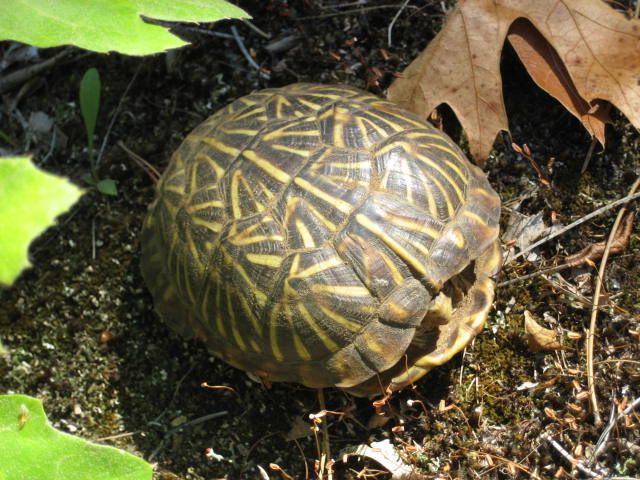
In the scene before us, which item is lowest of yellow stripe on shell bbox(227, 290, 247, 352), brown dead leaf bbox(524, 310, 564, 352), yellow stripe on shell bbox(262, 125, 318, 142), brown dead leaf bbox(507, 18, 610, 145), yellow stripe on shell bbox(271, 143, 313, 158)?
brown dead leaf bbox(524, 310, 564, 352)

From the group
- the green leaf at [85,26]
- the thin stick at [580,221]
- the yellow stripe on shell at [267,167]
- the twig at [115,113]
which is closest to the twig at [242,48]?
the twig at [115,113]

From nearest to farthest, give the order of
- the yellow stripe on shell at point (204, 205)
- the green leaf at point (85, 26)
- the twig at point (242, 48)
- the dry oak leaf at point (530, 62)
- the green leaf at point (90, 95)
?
the green leaf at point (85, 26)
the yellow stripe on shell at point (204, 205)
the dry oak leaf at point (530, 62)
the green leaf at point (90, 95)
the twig at point (242, 48)

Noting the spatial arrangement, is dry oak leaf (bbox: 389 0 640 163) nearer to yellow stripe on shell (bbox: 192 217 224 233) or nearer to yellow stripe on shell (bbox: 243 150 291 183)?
yellow stripe on shell (bbox: 243 150 291 183)

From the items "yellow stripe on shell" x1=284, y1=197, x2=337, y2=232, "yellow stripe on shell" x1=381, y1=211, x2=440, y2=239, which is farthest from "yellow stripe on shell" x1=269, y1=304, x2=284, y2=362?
"yellow stripe on shell" x1=381, y1=211, x2=440, y2=239

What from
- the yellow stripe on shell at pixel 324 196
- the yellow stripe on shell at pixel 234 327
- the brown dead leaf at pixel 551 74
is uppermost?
the brown dead leaf at pixel 551 74

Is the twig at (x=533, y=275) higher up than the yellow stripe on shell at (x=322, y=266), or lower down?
lower down

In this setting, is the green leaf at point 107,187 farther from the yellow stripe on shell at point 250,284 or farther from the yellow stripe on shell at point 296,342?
the yellow stripe on shell at point 296,342

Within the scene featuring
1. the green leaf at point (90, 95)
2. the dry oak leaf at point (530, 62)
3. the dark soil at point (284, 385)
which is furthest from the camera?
the green leaf at point (90, 95)
